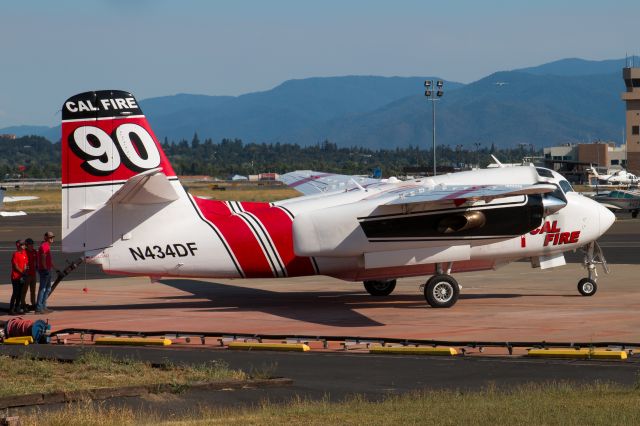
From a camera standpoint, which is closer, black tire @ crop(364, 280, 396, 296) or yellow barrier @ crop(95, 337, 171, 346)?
yellow barrier @ crop(95, 337, 171, 346)

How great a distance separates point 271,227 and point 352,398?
1209 cm

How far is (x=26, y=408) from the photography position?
13750mm

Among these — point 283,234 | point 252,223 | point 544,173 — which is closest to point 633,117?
point 544,173

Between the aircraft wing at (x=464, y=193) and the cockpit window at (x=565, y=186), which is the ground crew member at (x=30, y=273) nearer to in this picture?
the aircraft wing at (x=464, y=193)

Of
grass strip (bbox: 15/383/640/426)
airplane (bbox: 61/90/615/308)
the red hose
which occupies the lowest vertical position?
grass strip (bbox: 15/383/640/426)

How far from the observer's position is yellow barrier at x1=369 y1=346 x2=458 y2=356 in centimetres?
1888

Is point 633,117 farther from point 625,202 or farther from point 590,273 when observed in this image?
point 590,273

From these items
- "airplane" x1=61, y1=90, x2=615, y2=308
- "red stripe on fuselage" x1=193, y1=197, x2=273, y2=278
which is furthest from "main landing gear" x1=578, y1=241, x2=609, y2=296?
"red stripe on fuselage" x1=193, y1=197, x2=273, y2=278

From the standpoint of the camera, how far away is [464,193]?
81.3 feet

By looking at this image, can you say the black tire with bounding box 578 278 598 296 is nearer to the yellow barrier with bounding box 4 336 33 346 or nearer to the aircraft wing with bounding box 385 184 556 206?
the aircraft wing with bounding box 385 184 556 206

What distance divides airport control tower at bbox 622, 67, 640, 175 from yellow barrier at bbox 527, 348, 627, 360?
155 m

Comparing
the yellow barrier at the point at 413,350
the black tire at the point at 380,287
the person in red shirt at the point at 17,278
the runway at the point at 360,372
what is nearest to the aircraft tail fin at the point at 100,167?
the person in red shirt at the point at 17,278

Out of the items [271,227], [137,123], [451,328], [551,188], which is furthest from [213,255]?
[551,188]

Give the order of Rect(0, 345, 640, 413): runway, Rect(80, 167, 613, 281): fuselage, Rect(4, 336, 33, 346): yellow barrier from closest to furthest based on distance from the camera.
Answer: Rect(0, 345, 640, 413): runway < Rect(4, 336, 33, 346): yellow barrier < Rect(80, 167, 613, 281): fuselage
